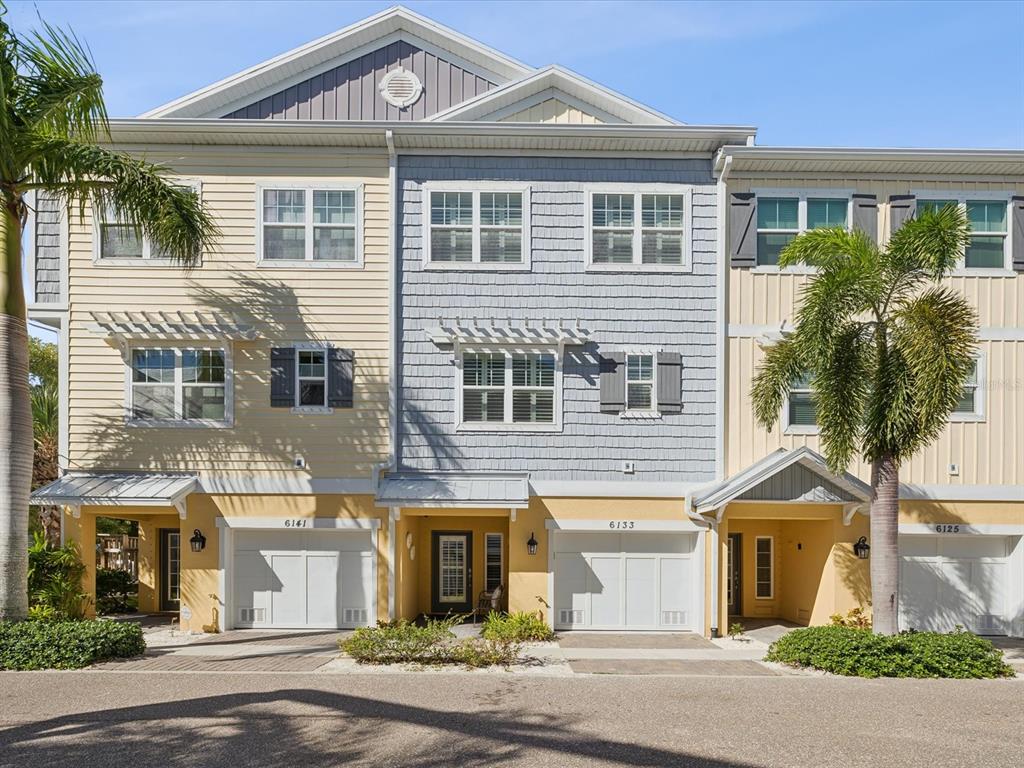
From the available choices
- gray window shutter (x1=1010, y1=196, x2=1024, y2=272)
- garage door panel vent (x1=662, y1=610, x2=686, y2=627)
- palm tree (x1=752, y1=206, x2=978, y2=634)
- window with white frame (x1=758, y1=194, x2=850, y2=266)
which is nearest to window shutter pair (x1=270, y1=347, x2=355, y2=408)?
garage door panel vent (x1=662, y1=610, x2=686, y2=627)

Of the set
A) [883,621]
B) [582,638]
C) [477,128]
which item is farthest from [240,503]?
[883,621]

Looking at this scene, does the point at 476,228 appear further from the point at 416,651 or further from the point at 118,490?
the point at 118,490

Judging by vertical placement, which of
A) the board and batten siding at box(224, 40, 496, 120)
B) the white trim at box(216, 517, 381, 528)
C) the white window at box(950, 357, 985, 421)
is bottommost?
the white trim at box(216, 517, 381, 528)

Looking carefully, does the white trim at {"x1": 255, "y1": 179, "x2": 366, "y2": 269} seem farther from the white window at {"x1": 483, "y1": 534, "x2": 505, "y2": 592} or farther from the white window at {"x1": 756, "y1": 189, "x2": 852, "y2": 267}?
the white window at {"x1": 756, "y1": 189, "x2": 852, "y2": 267}

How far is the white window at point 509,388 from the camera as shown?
562 inches

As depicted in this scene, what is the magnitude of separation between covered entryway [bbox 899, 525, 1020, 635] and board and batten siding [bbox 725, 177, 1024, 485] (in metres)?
1.21

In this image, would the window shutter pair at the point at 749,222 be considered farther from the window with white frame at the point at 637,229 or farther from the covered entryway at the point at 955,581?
the covered entryway at the point at 955,581

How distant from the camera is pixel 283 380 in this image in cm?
1412

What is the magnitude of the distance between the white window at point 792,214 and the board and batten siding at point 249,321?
7082mm

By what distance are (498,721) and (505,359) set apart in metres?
7.17

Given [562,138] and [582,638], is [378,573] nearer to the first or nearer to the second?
[582,638]

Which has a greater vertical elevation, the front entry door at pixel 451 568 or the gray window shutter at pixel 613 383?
the gray window shutter at pixel 613 383

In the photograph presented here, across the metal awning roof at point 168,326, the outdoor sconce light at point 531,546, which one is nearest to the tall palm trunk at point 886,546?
the outdoor sconce light at point 531,546

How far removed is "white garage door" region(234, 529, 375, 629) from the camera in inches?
560
